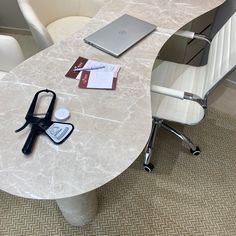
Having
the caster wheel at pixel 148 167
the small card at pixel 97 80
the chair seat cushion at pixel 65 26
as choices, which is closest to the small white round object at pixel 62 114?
the small card at pixel 97 80

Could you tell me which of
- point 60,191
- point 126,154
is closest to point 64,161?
point 60,191

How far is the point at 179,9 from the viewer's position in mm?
1608

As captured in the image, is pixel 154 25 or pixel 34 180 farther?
pixel 154 25

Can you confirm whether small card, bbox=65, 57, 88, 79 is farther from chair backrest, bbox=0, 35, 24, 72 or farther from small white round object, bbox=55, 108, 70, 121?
chair backrest, bbox=0, 35, 24, 72

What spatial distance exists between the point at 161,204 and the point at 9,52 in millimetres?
1295

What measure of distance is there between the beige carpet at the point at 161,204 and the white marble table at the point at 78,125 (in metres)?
0.16

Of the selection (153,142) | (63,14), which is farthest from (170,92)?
(63,14)

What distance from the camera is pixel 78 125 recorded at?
1.01 metres

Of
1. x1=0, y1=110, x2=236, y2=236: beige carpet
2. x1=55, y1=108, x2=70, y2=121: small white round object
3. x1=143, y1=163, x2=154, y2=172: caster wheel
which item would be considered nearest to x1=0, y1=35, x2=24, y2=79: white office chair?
x1=55, y1=108, x2=70, y2=121: small white round object

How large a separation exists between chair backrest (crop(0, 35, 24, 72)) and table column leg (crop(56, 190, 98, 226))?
881 millimetres

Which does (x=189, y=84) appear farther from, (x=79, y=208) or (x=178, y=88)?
(x=79, y=208)

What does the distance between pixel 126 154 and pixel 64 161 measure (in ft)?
0.73

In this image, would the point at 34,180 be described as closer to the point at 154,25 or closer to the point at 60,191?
the point at 60,191

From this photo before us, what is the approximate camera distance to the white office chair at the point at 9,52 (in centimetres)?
149
